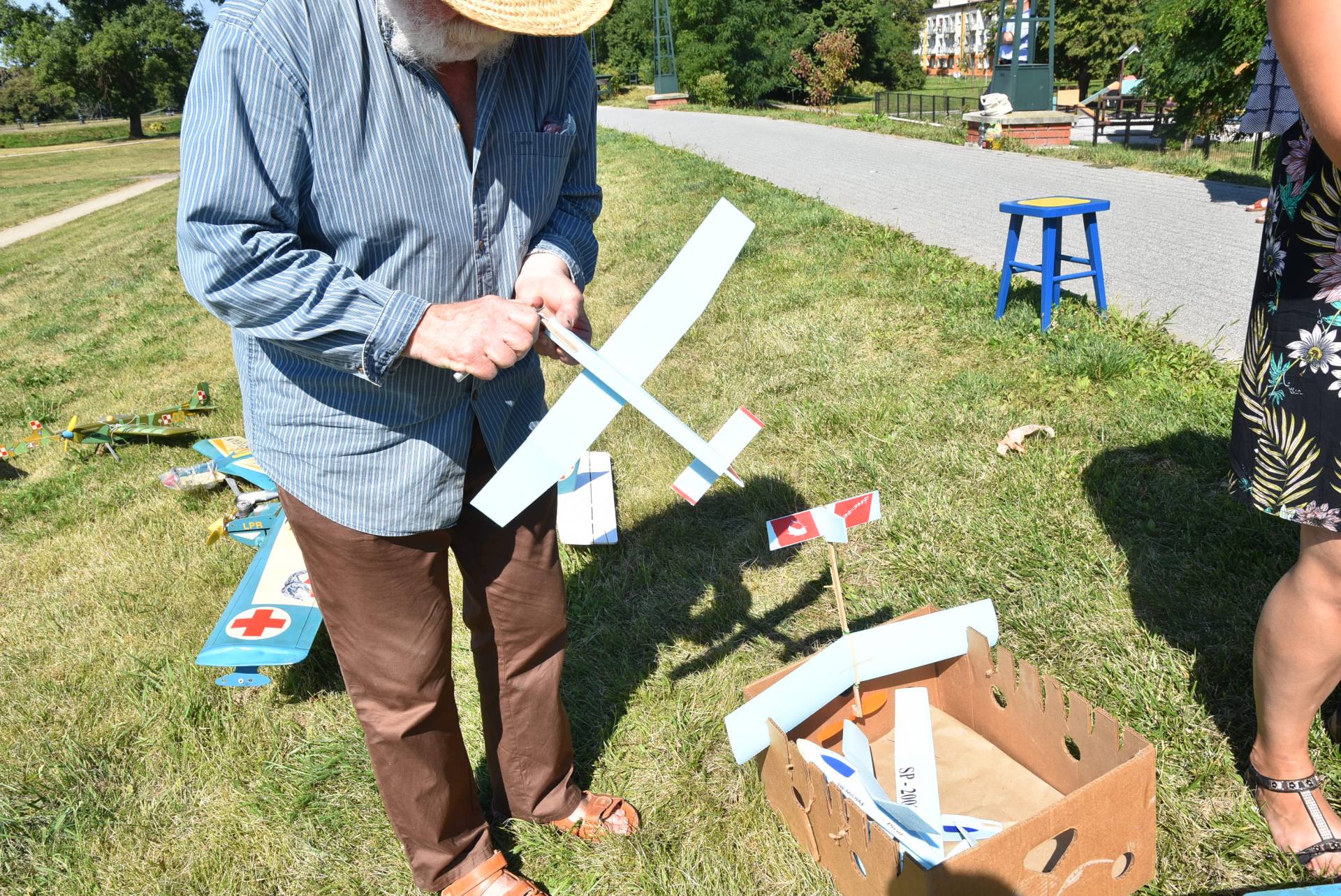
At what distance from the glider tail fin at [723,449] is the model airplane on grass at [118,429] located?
4510mm

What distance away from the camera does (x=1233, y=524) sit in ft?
9.78

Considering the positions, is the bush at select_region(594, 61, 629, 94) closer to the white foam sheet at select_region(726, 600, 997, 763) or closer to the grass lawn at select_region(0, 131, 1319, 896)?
the grass lawn at select_region(0, 131, 1319, 896)

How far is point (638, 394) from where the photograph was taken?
5.39ft

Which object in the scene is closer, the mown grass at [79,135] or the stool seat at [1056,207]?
the stool seat at [1056,207]

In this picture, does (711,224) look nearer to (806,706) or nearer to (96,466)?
(806,706)

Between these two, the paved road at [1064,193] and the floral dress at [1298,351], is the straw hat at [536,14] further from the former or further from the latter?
the paved road at [1064,193]

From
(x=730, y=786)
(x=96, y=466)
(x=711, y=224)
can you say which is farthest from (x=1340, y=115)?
(x=96, y=466)

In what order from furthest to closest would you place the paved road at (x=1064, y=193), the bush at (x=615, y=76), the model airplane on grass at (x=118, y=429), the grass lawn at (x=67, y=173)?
1. the bush at (x=615, y=76)
2. the grass lawn at (x=67, y=173)
3. the paved road at (x=1064, y=193)
4. the model airplane on grass at (x=118, y=429)

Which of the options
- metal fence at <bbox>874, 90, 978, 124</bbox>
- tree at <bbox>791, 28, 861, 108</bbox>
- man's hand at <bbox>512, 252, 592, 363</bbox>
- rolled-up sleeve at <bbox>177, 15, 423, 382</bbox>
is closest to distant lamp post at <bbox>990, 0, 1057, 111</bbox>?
metal fence at <bbox>874, 90, 978, 124</bbox>

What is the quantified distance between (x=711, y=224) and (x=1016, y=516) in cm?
197

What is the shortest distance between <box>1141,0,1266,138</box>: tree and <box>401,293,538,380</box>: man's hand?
911cm

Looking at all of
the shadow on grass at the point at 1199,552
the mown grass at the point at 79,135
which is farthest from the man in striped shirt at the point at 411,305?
the mown grass at the point at 79,135

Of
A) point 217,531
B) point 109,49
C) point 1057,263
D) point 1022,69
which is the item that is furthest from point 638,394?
point 109,49

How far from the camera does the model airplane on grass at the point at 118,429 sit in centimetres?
526
